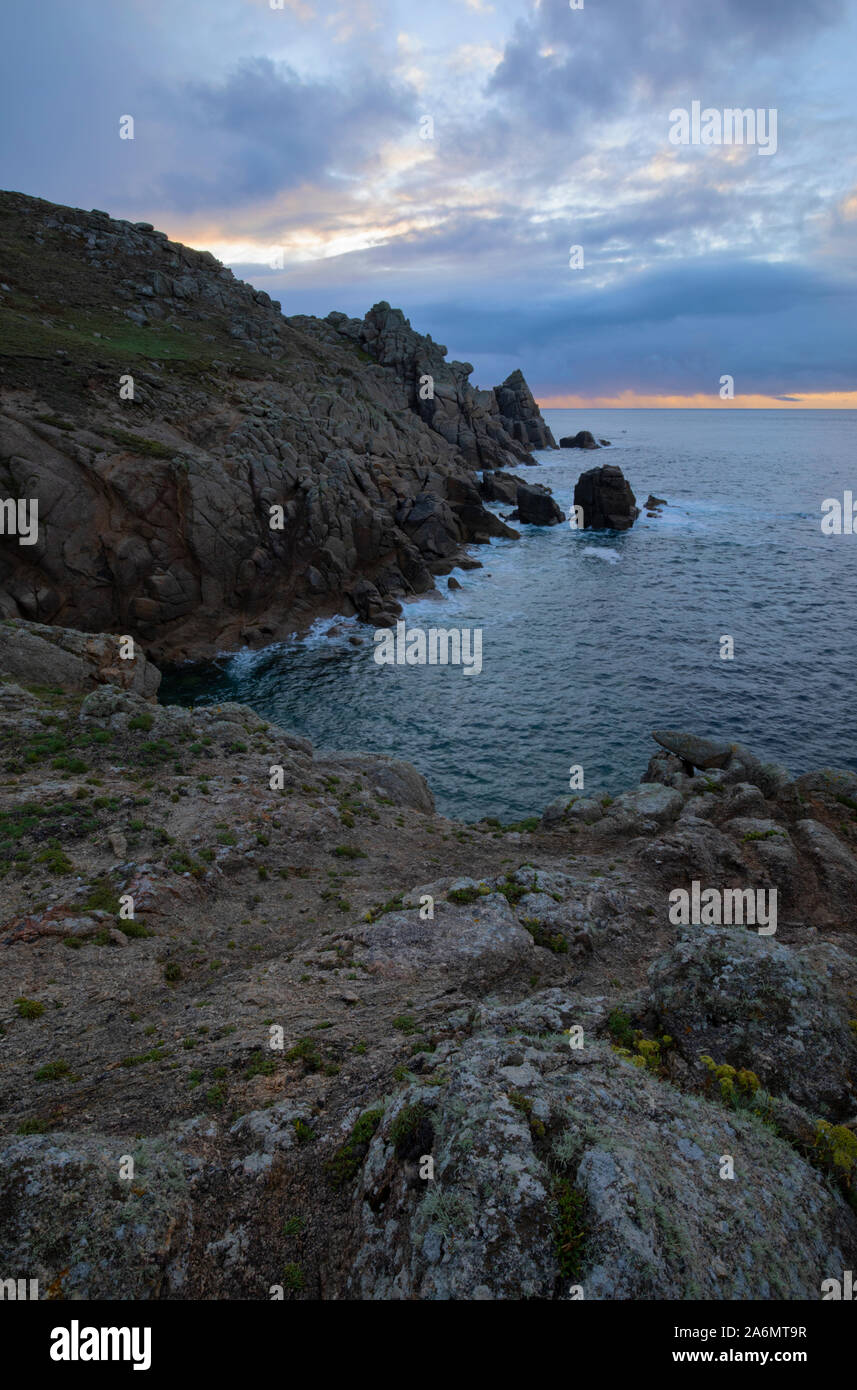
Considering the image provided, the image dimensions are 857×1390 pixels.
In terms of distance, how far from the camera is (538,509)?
10575cm

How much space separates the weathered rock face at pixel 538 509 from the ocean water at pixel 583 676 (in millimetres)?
18863

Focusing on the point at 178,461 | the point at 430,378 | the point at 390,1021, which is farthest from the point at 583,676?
the point at 430,378

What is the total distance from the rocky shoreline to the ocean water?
17.0 meters

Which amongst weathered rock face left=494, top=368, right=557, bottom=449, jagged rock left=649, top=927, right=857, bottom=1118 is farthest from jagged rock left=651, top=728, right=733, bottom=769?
weathered rock face left=494, top=368, right=557, bottom=449

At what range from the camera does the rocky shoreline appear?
6.52m

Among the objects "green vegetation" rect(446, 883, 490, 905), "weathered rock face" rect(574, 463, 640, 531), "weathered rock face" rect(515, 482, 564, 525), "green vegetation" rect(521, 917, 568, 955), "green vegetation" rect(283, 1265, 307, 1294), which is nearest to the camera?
"green vegetation" rect(283, 1265, 307, 1294)

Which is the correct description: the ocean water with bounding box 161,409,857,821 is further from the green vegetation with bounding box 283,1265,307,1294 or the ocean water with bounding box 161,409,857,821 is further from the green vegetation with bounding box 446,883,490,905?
the green vegetation with bounding box 283,1265,307,1294

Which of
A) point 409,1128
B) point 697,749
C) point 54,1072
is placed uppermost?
point 697,749

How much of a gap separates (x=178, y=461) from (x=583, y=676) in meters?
37.8

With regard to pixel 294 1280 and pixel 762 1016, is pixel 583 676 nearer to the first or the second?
pixel 762 1016

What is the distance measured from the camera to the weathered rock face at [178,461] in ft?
157

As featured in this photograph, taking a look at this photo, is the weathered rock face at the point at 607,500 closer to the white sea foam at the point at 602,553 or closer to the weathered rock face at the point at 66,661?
the white sea foam at the point at 602,553
